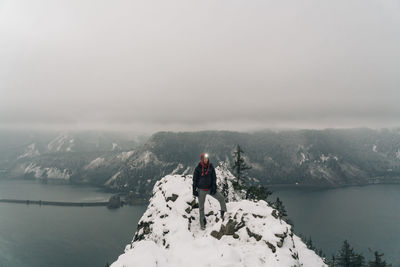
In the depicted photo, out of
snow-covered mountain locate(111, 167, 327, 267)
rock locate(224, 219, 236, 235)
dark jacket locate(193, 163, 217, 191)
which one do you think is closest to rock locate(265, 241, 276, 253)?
snow-covered mountain locate(111, 167, 327, 267)

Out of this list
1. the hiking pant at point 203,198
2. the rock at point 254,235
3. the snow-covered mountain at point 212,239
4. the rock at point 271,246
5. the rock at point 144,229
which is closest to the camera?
the snow-covered mountain at point 212,239

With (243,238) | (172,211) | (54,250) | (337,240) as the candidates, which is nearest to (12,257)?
(54,250)

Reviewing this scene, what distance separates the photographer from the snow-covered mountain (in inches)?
581

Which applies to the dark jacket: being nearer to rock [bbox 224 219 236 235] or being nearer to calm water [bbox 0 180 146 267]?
rock [bbox 224 219 236 235]

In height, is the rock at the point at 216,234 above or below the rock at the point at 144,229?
above

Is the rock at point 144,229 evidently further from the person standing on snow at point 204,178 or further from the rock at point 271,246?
the rock at point 271,246

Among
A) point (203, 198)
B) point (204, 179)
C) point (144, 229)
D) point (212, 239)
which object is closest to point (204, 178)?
point (204, 179)

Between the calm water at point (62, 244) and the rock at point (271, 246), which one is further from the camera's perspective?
the calm water at point (62, 244)

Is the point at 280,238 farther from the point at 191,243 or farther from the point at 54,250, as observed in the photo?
the point at 54,250

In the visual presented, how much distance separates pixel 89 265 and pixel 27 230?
3969 inches

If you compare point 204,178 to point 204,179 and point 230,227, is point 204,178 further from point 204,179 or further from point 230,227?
point 230,227

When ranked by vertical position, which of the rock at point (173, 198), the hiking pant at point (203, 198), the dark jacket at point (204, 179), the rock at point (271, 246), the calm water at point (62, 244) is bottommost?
the calm water at point (62, 244)

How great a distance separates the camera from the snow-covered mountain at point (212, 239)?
14.8 meters

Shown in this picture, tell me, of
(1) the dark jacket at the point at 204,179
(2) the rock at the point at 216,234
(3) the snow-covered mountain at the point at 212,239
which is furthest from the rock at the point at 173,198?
(2) the rock at the point at 216,234
